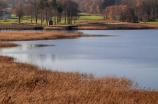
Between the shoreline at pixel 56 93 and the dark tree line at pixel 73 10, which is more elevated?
the dark tree line at pixel 73 10

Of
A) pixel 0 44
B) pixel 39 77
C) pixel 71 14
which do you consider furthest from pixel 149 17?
pixel 39 77

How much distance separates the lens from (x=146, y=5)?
317 ft

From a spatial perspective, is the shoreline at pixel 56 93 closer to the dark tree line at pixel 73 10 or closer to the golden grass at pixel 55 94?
the golden grass at pixel 55 94

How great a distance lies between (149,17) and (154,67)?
271 ft

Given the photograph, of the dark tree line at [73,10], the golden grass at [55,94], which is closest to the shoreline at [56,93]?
the golden grass at [55,94]

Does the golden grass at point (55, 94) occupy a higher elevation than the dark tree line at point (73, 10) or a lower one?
lower

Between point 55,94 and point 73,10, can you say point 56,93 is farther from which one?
point 73,10

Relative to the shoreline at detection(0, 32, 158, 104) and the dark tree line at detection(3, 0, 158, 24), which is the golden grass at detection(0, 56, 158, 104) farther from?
the dark tree line at detection(3, 0, 158, 24)

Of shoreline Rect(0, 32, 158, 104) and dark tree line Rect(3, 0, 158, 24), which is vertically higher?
dark tree line Rect(3, 0, 158, 24)

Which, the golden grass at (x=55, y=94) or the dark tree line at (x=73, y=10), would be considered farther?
the dark tree line at (x=73, y=10)

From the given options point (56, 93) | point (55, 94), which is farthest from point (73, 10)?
point (55, 94)

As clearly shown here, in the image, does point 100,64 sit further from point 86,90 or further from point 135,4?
point 135,4

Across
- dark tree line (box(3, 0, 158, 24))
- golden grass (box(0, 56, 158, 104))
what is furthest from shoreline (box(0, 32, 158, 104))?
dark tree line (box(3, 0, 158, 24))

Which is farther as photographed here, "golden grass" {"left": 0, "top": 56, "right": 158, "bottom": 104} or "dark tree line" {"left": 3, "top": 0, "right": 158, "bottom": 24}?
"dark tree line" {"left": 3, "top": 0, "right": 158, "bottom": 24}
